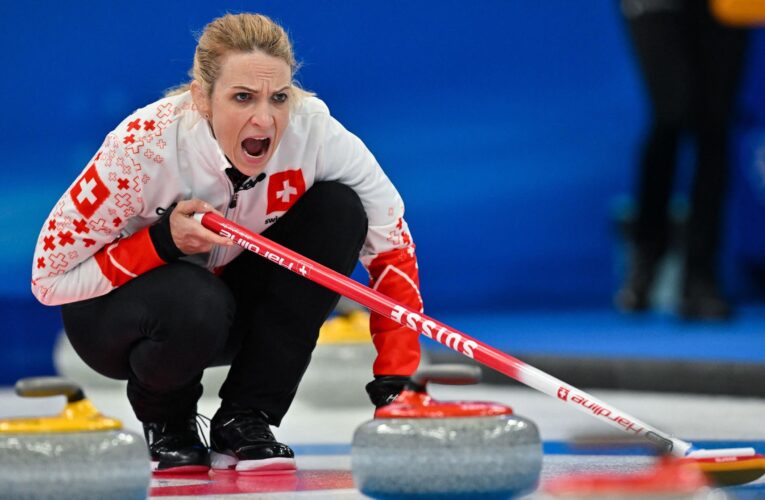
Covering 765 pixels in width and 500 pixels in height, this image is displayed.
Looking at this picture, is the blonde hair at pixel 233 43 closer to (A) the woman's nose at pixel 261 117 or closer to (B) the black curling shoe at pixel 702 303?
(A) the woman's nose at pixel 261 117

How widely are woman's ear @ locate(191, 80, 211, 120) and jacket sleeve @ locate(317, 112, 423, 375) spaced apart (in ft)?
0.75

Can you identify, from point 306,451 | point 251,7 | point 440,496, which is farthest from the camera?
point 251,7

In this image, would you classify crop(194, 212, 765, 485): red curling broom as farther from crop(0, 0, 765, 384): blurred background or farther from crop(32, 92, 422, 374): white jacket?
crop(0, 0, 765, 384): blurred background

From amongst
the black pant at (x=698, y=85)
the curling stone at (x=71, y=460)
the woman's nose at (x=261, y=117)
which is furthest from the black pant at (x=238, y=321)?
the black pant at (x=698, y=85)

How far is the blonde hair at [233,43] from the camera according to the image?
2238mm

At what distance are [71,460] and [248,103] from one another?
2.42ft

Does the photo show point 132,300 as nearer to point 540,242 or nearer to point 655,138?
point 655,138

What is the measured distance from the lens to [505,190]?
5.61 meters

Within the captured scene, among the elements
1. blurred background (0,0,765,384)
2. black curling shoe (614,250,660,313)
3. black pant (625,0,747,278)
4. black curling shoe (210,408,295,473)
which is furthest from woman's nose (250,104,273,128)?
black curling shoe (614,250,660,313)

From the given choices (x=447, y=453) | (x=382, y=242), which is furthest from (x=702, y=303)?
(x=447, y=453)

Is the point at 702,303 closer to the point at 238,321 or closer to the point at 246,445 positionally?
the point at 238,321

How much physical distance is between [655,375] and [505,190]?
175 centimetres

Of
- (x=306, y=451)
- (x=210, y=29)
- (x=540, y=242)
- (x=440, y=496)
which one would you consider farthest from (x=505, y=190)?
(x=440, y=496)

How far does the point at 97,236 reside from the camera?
7.45ft
